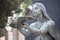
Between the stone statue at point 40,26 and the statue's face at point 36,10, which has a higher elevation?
the statue's face at point 36,10

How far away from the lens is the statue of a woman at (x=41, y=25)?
317 centimetres

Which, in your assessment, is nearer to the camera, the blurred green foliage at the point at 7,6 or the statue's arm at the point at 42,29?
the statue's arm at the point at 42,29

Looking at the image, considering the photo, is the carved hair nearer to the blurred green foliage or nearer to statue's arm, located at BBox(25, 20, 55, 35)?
statue's arm, located at BBox(25, 20, 55, 35)

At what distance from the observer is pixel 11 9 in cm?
812

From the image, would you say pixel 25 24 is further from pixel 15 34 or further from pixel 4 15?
pixel 4 15

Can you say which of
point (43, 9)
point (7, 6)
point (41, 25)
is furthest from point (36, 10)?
point (7, 6)

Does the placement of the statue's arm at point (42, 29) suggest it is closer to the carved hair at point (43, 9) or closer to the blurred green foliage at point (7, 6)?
the carved hair at point (43, 9)

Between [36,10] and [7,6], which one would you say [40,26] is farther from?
[7,6]

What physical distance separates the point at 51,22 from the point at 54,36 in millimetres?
164

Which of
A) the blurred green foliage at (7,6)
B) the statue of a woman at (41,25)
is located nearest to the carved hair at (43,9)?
the statue of a woman at (41,25)

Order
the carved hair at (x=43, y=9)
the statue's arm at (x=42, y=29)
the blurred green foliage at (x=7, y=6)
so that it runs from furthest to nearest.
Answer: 1. the blurred green foliage at (x=7, y=6)
2. the carved hair at (x=43, y=9)
3. the statue's arm at (x=42, y=29)

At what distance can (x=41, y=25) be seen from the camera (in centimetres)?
329

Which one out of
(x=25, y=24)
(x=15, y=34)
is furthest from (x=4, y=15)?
(x=25, y=24)

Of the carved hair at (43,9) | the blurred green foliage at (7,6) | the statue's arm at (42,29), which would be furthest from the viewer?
the blurred green foliage at (7,6)
